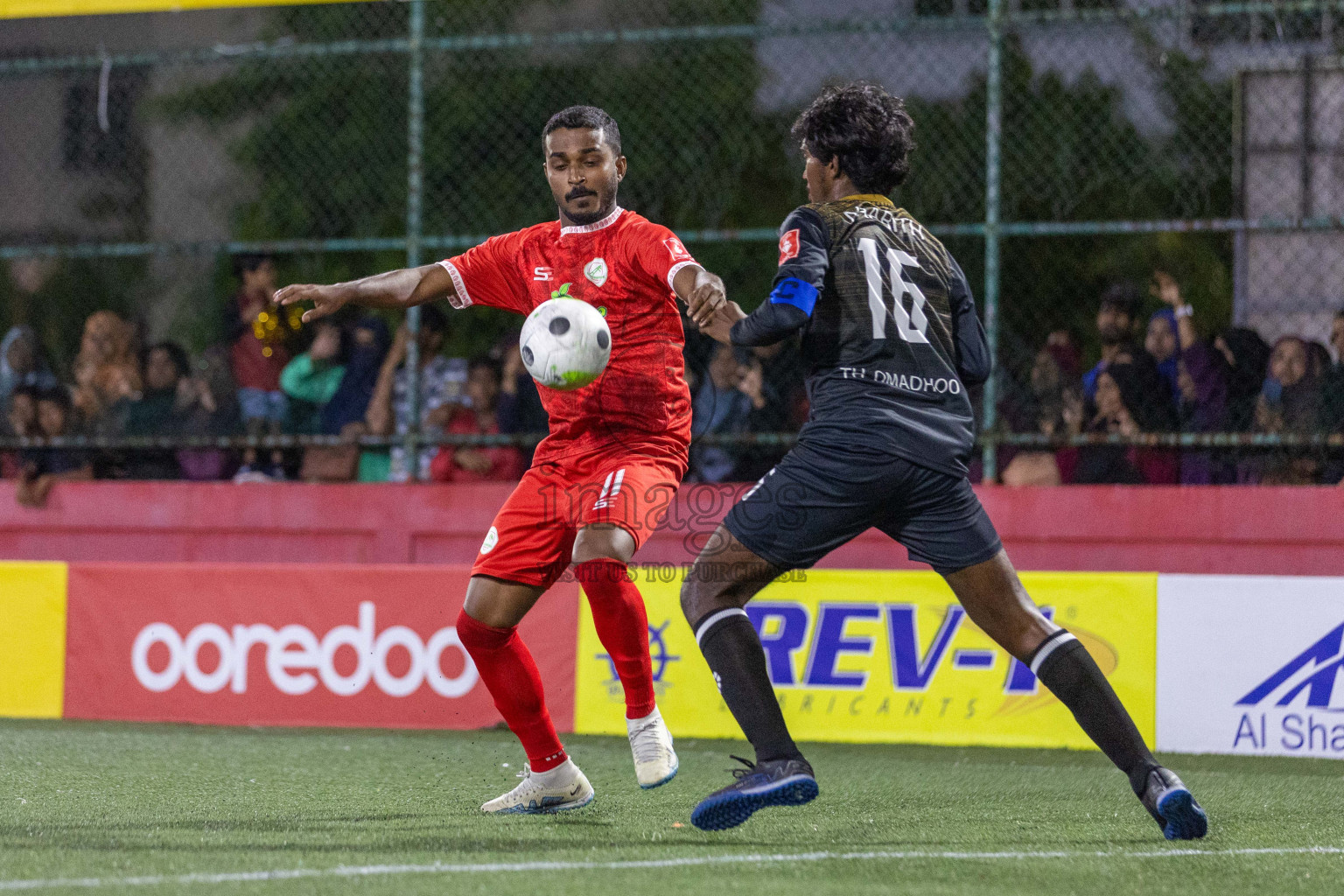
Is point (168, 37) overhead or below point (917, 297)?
overhead

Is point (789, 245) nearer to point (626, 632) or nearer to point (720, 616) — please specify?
point (720, 616)

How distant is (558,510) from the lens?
16.4 ft

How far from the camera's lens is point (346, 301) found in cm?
515

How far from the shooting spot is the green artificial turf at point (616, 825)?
3.89 meters

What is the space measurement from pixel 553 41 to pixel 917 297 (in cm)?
512

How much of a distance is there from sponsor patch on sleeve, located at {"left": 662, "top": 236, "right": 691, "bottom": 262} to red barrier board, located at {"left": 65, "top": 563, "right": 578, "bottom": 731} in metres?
3.32

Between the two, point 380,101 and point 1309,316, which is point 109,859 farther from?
point 380,101

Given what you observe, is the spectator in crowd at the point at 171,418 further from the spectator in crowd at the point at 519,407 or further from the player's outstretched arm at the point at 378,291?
the player's outstretched arm at the point at 378,291

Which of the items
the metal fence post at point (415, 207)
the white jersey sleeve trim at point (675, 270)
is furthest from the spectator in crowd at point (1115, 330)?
the white jersey sleeve trim at point (675, 270)

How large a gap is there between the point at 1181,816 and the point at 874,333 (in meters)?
1.55

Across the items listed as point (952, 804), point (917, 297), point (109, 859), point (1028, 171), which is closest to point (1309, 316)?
point (1028, 171)

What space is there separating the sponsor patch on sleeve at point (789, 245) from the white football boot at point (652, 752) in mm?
1554

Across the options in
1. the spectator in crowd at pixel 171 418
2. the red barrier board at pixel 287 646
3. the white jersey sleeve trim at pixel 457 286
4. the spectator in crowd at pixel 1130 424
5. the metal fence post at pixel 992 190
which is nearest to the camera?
the white jersey sleeve trim at pixel 457 286

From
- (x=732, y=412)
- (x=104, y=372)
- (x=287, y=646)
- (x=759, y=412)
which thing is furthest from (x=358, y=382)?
(x=759, y=412)
